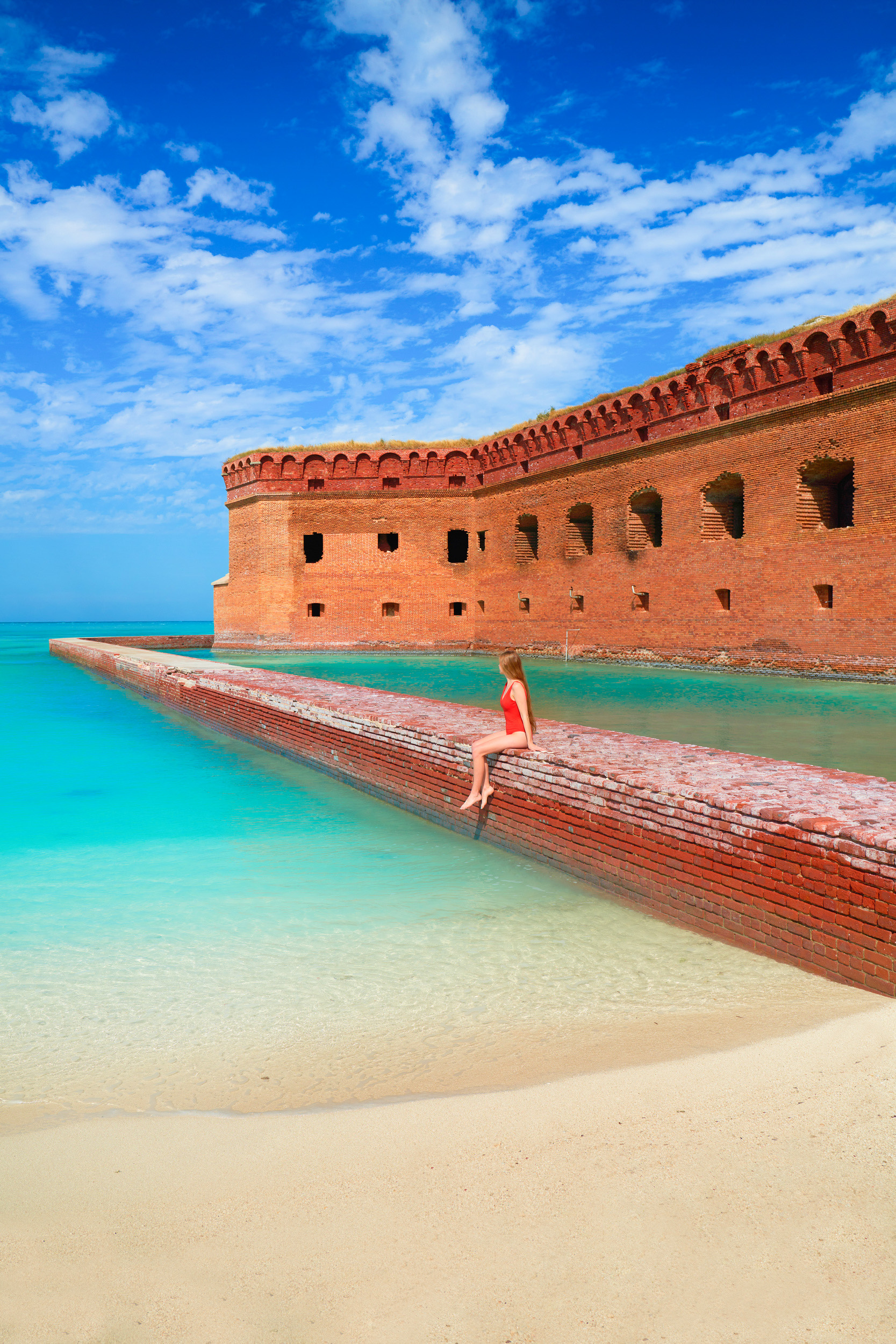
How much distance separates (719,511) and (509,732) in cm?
1433

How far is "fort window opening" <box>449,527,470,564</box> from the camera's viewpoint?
88.8ft

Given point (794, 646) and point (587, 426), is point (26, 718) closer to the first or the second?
point (794, 646)

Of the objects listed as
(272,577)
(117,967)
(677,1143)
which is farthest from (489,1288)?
(272,577)

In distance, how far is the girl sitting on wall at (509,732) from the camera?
4934mm

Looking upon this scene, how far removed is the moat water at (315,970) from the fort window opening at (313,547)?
2078cm

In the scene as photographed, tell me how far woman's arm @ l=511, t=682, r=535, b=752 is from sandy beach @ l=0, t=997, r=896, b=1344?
2500 mm

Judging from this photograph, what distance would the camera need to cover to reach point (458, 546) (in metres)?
27.2

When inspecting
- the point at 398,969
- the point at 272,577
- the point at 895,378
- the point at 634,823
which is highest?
the point at 895,378

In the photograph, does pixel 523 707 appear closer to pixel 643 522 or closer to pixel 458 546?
pixel 643 522

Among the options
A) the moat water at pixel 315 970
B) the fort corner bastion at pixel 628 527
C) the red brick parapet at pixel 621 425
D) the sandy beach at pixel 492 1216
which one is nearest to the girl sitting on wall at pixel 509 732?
the moat water at pixel 315 970

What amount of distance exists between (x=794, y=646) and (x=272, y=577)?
15.1 meters

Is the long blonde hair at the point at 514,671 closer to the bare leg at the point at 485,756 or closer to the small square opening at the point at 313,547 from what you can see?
the bare leg at the point at 485,756

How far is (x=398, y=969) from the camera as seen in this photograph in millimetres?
3580

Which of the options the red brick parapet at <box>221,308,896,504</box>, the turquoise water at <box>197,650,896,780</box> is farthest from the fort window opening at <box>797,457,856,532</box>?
the turquoise water at <box>197,650,896,780</box>
